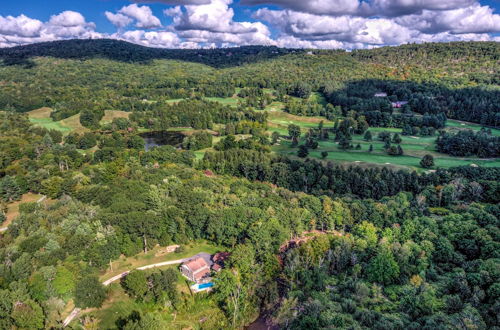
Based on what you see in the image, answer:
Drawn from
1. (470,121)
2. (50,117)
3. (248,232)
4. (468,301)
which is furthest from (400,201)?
(50,117)

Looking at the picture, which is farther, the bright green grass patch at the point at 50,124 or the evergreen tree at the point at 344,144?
the bright green grass patch at the point at 50,124

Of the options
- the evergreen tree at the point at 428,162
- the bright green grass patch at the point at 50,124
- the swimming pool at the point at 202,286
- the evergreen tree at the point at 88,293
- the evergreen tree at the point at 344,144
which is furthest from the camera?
the bright green grass patch at the point at 50,124

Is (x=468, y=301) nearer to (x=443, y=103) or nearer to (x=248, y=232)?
(x=248, y=232)

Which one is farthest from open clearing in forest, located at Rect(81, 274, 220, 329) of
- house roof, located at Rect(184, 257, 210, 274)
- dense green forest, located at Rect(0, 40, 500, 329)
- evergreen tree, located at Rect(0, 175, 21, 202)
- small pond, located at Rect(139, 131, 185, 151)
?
small pond, located at Rect(139, 131, 185, 151)

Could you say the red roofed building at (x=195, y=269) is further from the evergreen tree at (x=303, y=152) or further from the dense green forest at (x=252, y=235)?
the evergreen tree at (x=303, y=152)

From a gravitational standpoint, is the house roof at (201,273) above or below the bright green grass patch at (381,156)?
below

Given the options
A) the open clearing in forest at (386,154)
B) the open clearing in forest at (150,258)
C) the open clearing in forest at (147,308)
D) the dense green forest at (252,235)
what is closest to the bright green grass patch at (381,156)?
the open clearing in forest at (386,154)

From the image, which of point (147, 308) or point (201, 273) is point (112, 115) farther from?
point (147, 308)
